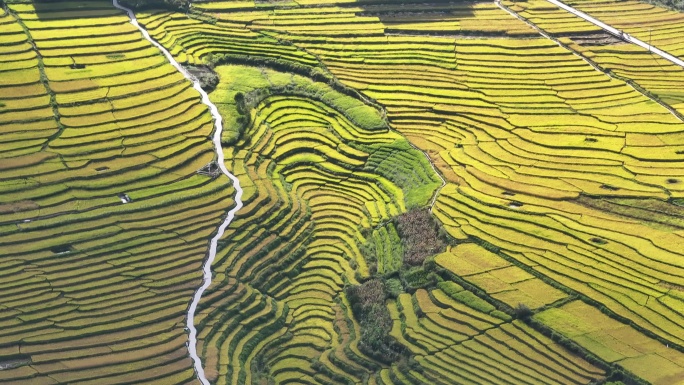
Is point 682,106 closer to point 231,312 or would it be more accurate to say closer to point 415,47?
point 415,47

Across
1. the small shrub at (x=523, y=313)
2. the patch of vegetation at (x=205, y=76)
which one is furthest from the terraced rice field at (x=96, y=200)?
the small shrub at (x=523, y=313)

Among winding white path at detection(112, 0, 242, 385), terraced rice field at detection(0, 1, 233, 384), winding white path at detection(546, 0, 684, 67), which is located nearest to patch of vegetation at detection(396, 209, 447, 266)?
winding white path at detection(112, 0, 242, 385)

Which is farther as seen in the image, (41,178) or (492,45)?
(492,45)

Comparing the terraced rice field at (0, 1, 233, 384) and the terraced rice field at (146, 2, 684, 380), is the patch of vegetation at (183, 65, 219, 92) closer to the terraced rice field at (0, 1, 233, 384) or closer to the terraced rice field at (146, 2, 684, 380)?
the terraced rice field at (0, 1, 233, 384)

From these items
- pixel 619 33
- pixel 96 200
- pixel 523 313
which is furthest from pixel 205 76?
pixel 523 313

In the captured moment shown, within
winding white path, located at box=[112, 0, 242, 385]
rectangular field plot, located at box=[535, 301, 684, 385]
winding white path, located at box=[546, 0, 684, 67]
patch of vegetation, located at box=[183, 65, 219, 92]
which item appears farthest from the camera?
winding white path, located at box=[546, 0, 684, 67]

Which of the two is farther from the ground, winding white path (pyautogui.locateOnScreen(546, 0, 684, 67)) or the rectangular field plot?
winding white path (pyautogui.locateOnScreen(546, 0, 684, 67))

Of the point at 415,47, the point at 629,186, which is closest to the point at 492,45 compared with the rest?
the point at 415,47
